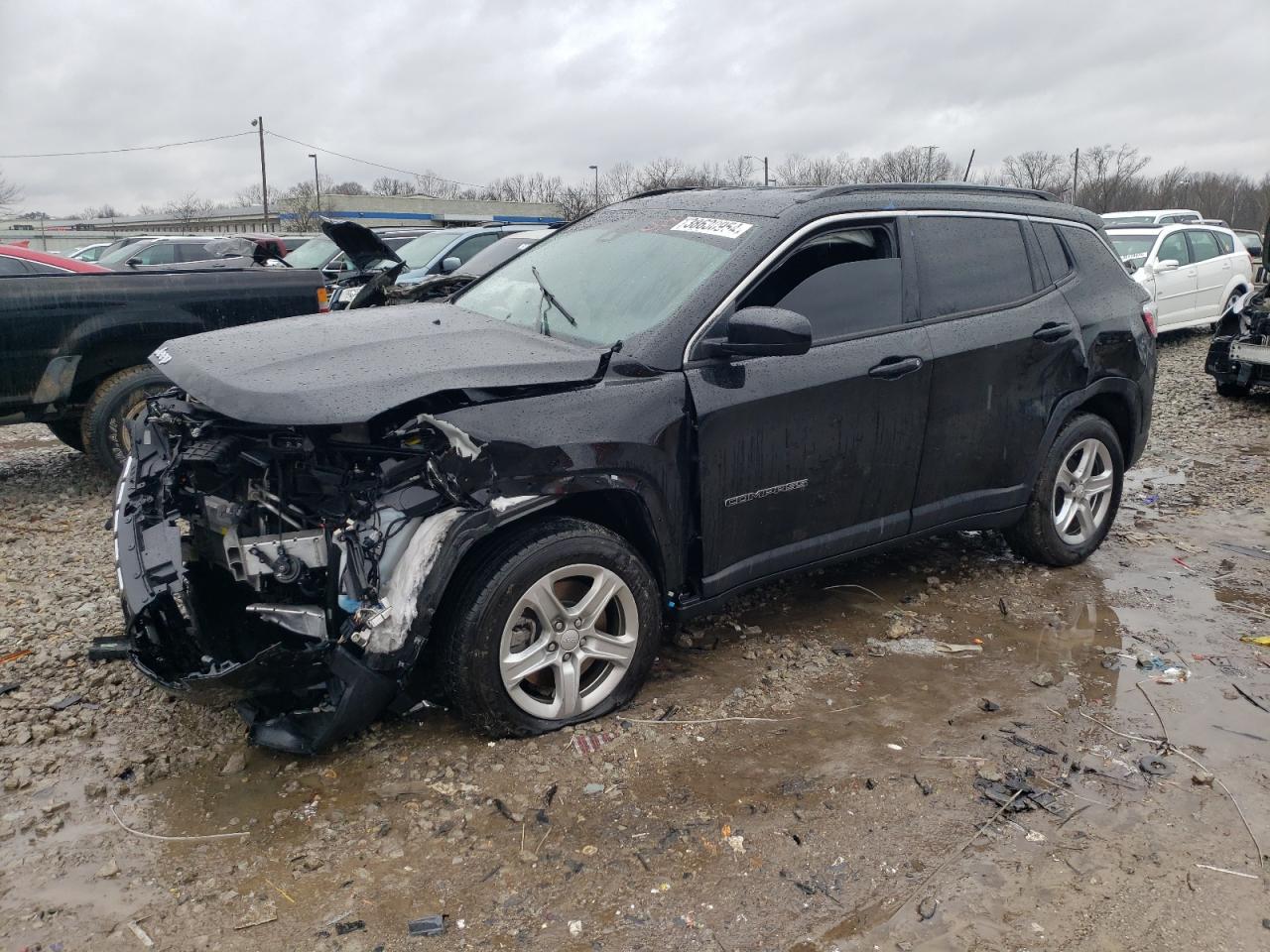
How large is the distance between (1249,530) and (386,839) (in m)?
5.63

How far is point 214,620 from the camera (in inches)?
136

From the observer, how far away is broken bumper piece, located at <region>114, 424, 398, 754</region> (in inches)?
118

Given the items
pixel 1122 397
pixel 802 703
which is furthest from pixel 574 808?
pixel 1122 397

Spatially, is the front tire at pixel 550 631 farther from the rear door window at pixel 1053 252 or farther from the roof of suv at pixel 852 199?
the rear door window at pixel 1053 252

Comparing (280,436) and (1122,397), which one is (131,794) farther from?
(1122,397)

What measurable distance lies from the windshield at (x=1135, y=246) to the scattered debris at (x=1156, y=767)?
11.2m

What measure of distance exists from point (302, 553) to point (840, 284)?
2.42m

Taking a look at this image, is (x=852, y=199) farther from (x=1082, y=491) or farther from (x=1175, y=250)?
(x=1175, y=250)

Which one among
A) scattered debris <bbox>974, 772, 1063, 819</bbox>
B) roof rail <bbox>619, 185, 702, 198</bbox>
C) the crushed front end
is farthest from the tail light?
the crushed front end

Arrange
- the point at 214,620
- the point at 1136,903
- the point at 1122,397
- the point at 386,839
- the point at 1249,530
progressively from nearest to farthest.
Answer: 1. the point at 1136,903
2. the point at 386,839
3. the point at 214,620
4. the point at 1122,397
5. the point at 1249,530

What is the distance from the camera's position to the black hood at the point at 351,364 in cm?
298

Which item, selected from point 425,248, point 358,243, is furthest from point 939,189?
point 425,248

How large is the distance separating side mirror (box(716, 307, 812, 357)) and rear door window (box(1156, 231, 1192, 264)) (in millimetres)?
11825

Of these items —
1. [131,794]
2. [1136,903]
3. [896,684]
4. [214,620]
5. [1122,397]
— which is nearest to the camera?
[1136,903]
